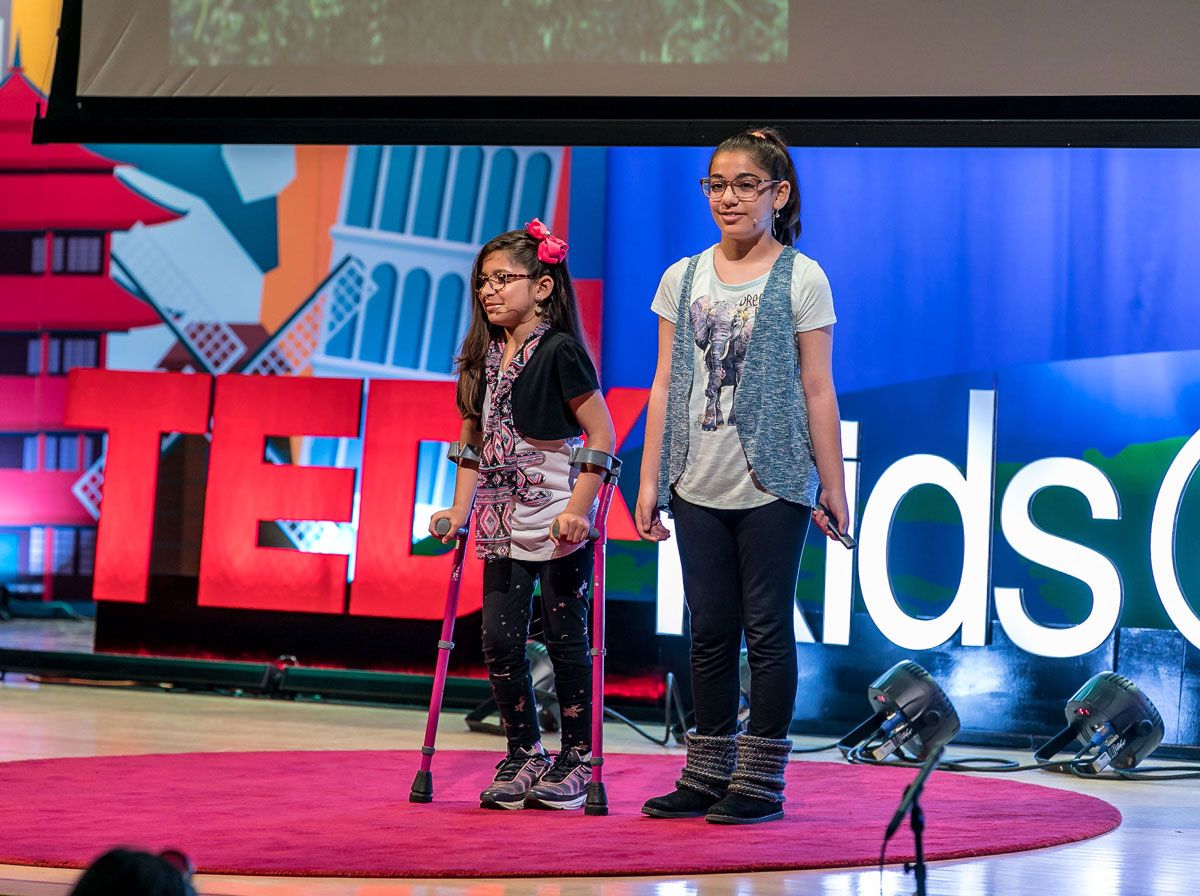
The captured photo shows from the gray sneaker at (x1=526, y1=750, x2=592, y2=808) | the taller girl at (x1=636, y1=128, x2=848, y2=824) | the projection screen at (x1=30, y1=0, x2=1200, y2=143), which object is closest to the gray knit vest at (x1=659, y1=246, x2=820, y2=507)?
the taller girl at (x1=636, y1=128, x2=848, y2=824)

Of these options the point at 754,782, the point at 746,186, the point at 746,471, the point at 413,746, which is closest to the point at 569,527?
the point at 746,471

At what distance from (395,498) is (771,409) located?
261 cm

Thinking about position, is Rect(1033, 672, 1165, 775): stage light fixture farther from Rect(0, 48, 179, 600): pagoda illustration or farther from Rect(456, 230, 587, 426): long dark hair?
Rect(0, 48, 179, 600): pagoda illustration

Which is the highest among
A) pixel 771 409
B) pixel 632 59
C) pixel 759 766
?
pixel 632 59

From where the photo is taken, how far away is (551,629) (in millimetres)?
3127

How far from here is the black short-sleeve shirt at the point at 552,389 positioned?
3109 mm

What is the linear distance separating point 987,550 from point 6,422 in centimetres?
388

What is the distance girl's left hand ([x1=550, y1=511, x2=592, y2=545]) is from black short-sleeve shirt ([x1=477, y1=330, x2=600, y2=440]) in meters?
0.21

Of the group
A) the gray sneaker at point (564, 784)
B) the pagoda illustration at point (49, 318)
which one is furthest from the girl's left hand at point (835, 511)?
the pagoda illustration at point (49, 318)

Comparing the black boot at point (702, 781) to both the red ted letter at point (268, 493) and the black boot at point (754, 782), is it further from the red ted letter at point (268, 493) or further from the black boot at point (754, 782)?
the red ted letter at point (268, 493)

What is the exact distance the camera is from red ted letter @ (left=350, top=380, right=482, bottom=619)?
17.2 feet

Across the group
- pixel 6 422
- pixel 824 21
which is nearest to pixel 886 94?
pixel 824 21

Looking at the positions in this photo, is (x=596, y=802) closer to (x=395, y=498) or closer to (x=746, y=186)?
(x=746, y=186)

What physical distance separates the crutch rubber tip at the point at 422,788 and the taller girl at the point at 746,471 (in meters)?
0.49
